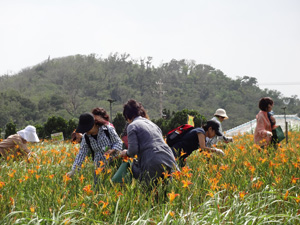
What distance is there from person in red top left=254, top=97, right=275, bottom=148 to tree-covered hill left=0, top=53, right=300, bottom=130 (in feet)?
119

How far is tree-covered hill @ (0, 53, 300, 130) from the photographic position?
45.1m

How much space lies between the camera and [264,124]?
222 inches

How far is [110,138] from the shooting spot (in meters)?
3.96

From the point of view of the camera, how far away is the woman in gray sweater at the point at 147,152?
329 cm

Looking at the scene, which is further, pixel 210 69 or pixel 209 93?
pixel 210 69

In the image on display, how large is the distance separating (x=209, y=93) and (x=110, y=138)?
2163 inches

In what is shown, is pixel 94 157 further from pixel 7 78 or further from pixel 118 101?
pixel 7 78

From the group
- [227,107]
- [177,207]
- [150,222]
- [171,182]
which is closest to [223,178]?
[171,182]

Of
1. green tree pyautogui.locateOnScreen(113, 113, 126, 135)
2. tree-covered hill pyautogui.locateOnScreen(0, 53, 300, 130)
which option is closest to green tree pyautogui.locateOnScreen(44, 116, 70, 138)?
green tree pyautogui.locateOnScreen(113, 113, 126, 135)

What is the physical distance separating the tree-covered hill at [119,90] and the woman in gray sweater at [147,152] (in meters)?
37.8

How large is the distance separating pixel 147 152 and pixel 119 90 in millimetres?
53075

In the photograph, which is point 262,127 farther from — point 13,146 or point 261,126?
point 13,146

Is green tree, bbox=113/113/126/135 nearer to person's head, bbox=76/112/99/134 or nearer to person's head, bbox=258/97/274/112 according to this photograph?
person's head, bbox=258/97/274/112

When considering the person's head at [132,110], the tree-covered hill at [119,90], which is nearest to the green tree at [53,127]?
the person's head at [132,110]
